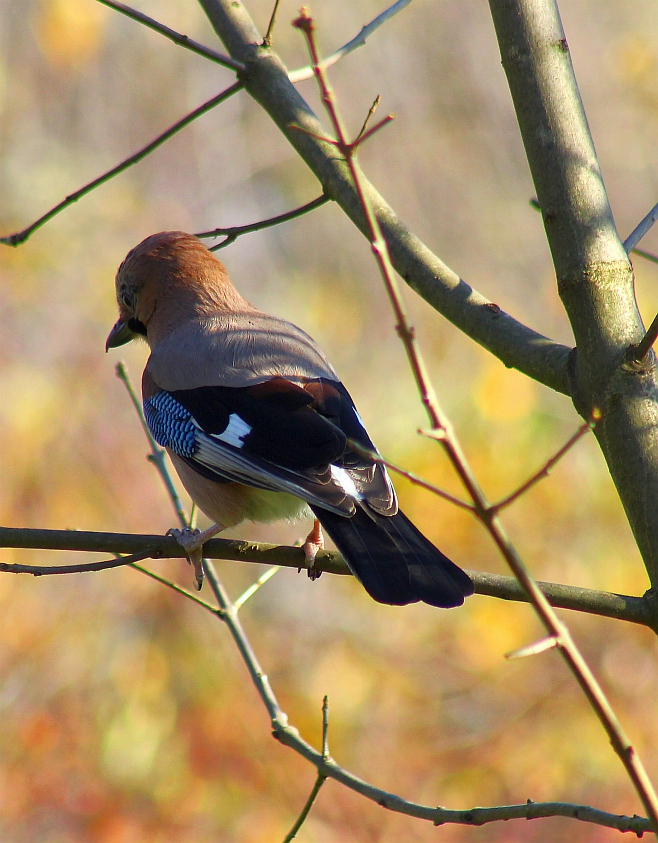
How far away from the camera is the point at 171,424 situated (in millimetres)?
3275

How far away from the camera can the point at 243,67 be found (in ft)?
8.77

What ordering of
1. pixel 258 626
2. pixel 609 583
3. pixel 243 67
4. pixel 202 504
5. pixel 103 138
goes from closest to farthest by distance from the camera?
pixel 243 67 → pixel 202 504 → pixel 609 583 → pixel 258 626 → pixel 103 138

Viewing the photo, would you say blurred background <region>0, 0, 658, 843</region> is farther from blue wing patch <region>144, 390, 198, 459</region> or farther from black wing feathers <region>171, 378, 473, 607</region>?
black wing feathers <region>171, 378, 473, 607</region>

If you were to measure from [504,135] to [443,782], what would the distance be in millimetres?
5380

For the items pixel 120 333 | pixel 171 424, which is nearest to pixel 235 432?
pixel 171 424

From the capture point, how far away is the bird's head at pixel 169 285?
387cm

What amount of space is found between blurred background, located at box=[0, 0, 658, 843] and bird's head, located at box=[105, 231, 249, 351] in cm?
245

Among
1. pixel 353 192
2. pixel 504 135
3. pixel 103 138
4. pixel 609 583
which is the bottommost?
pixel 353 192

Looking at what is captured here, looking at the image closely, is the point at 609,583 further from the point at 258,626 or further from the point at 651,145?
the point at 651,145

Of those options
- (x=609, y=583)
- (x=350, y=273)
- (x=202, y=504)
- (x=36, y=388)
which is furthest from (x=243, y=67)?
(x=350, y=273)

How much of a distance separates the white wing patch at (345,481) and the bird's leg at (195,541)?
1.34 ft

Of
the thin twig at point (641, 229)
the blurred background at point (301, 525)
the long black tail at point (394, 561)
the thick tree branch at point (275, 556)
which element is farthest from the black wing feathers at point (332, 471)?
the blurred background at point (301, 525)

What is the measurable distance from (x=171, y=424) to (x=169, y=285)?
89 centimetres

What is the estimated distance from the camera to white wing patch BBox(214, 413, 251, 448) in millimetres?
2895
